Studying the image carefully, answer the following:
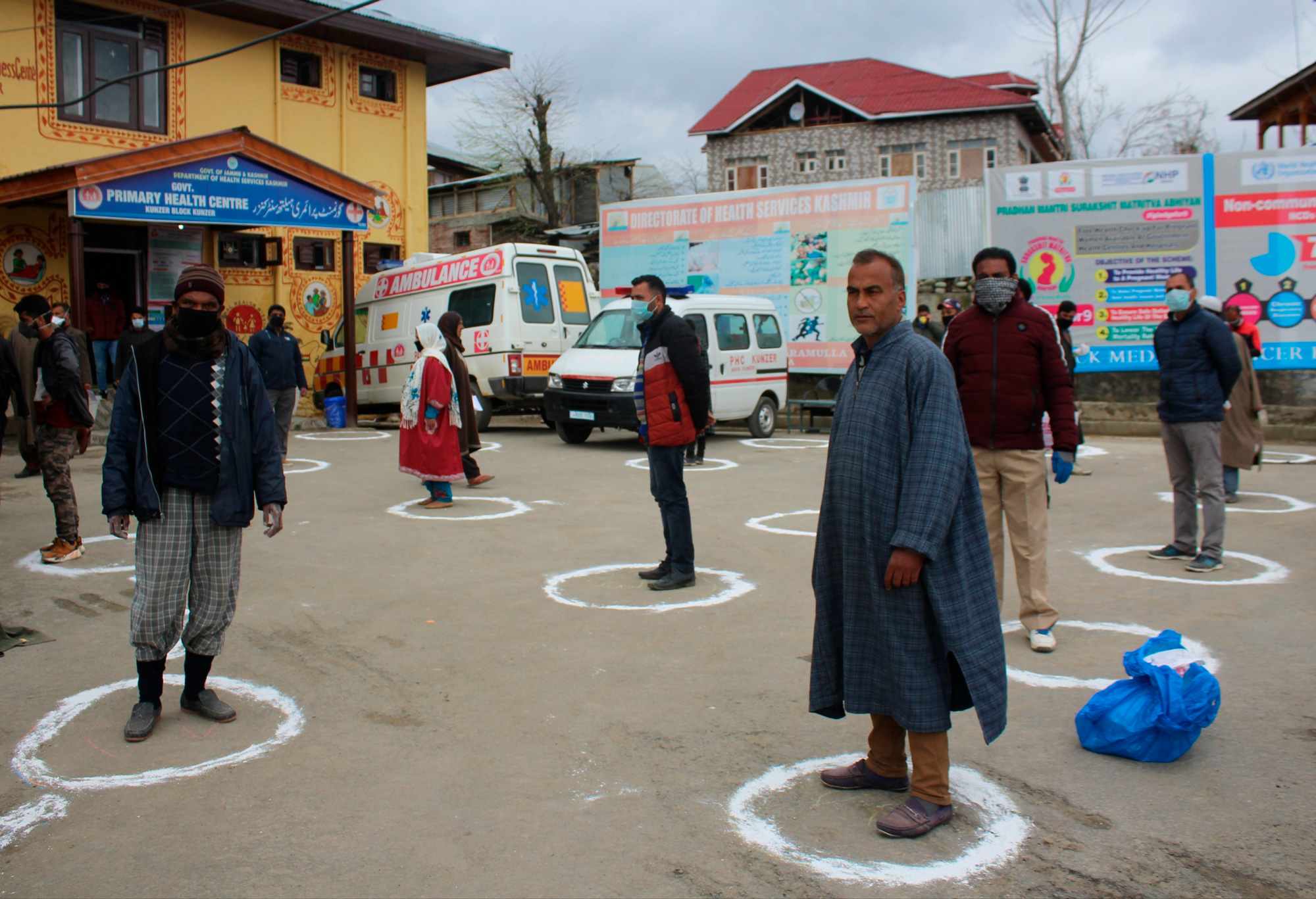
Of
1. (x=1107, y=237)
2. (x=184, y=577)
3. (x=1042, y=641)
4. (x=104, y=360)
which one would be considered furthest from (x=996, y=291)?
(x=104, y=360)

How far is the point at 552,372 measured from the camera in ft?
48.5

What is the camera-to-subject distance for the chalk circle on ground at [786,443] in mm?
14695

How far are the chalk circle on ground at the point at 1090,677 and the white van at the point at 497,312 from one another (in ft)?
34.4

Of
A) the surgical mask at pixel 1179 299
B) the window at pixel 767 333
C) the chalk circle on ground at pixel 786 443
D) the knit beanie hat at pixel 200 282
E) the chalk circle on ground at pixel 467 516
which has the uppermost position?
the window at pixel 767 333

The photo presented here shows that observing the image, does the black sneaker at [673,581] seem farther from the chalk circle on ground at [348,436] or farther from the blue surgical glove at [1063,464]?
the chalk circle on ground at [348,436]

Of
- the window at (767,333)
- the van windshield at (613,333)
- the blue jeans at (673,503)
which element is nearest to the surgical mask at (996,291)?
the blue jeans at (673,503)

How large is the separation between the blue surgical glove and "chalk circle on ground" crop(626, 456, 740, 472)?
6.91 m

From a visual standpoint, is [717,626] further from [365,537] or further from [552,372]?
[552,372]

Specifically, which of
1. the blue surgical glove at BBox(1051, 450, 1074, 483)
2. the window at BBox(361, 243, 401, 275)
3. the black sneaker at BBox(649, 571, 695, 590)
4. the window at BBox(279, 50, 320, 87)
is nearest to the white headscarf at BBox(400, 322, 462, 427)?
the black sneaker at BBox(649, 571, 695, 590)

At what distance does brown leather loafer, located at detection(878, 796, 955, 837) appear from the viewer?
3271 mm

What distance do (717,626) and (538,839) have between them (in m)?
2.59

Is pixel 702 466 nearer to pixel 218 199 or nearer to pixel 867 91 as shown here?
pixel 218 199

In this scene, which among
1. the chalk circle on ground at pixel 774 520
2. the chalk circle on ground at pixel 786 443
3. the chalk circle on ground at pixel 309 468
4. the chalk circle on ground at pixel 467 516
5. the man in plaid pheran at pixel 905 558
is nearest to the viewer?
the man in plaid pheran at pixel 905 558

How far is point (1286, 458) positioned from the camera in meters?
13.5
